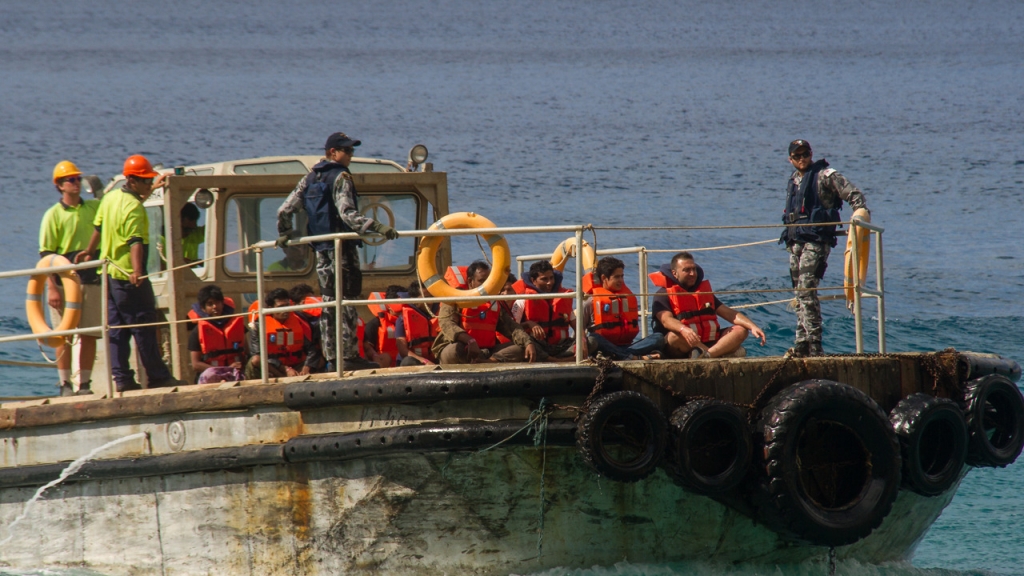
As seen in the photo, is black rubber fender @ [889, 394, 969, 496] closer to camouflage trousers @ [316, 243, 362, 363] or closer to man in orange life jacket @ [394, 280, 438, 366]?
man in orange life jacket @ [394, 280, 438, 366]

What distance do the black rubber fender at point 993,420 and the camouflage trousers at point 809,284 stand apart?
1087 millimetres

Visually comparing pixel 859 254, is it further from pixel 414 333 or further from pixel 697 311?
pixel 414 333

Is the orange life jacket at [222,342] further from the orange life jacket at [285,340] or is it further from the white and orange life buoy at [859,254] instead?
the white and orange life buoy at [859,254]

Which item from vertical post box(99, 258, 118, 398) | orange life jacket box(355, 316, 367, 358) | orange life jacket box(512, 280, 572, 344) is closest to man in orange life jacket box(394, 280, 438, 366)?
orange life jacket box(355, 316, 367, 358)

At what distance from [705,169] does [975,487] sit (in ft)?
87.5

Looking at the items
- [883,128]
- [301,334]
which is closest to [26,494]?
[301,334]

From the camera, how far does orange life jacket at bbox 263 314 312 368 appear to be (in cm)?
738

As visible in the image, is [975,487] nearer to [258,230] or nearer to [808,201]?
[808,201]

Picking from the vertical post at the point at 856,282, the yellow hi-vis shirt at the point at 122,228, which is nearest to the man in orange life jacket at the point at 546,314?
the vertical post at the point at 856,282

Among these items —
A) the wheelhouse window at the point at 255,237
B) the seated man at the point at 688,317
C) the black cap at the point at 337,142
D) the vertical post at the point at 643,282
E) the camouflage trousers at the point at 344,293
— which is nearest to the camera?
the camouflage trousers at the point at 344,293

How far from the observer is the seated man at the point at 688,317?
725 centimetres

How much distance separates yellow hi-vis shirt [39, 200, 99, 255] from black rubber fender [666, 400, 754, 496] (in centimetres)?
501

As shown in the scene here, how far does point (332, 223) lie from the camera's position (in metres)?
6.89

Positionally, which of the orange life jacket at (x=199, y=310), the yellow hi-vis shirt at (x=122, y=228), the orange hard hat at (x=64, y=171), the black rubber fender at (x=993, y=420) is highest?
the orange hard hat at (x=64, y=171)
